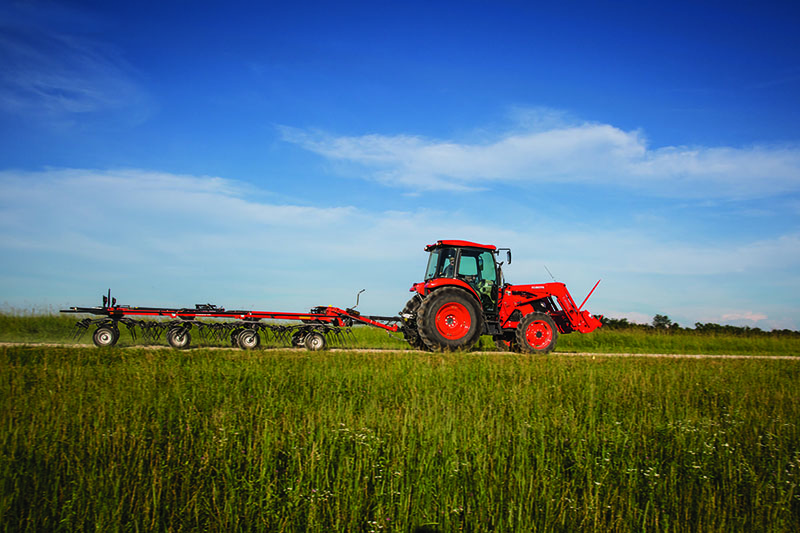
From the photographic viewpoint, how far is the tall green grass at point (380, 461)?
3.26 meters

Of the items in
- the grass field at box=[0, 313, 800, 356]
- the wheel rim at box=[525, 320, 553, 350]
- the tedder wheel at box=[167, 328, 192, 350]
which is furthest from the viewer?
the grass field at box=[0, 313, 800, 356]

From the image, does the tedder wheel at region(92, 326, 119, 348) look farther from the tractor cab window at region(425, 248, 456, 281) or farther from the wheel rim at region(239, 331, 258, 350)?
the tractor cab window at region(425, 248, 456, 281)

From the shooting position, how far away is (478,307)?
12508mm

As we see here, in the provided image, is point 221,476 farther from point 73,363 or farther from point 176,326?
point 176,326

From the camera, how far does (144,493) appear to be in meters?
3.45

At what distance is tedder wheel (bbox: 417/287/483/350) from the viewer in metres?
12.2

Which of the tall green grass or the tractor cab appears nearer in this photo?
the tall green grass

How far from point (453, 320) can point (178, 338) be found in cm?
668

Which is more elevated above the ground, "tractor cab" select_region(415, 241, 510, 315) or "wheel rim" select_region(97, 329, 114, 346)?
"tractor cab" select_region(415, 241, 510, 315)

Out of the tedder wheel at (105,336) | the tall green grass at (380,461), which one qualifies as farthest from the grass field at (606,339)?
the tall green grass at (380,461)

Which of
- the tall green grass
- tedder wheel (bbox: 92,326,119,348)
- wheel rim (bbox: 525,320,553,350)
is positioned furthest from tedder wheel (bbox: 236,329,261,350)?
wheel rim (bbox: 525,320,553,350)

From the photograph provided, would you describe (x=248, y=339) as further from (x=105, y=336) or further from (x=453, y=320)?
(x=453, y=320)

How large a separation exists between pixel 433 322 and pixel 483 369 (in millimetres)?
3806

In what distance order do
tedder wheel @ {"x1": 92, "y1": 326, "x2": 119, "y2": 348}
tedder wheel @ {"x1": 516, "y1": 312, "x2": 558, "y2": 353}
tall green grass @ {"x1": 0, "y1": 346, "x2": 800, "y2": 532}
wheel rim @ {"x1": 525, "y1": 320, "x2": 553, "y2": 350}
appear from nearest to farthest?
tall green grass @ {"x1": 0, "y1": 346, "x2": 800, "y2": 532}
tedder wheel @ {"x1": 92, "y1": 326, "x2": 119, "y2": 348}
tedder wheel @ {"x1": 516, "y1": 312, "x2": 558, "y2": 353}
wheel rim @ {"x1": 525, "y1": 320, "x2": 553, "y2": 350}
